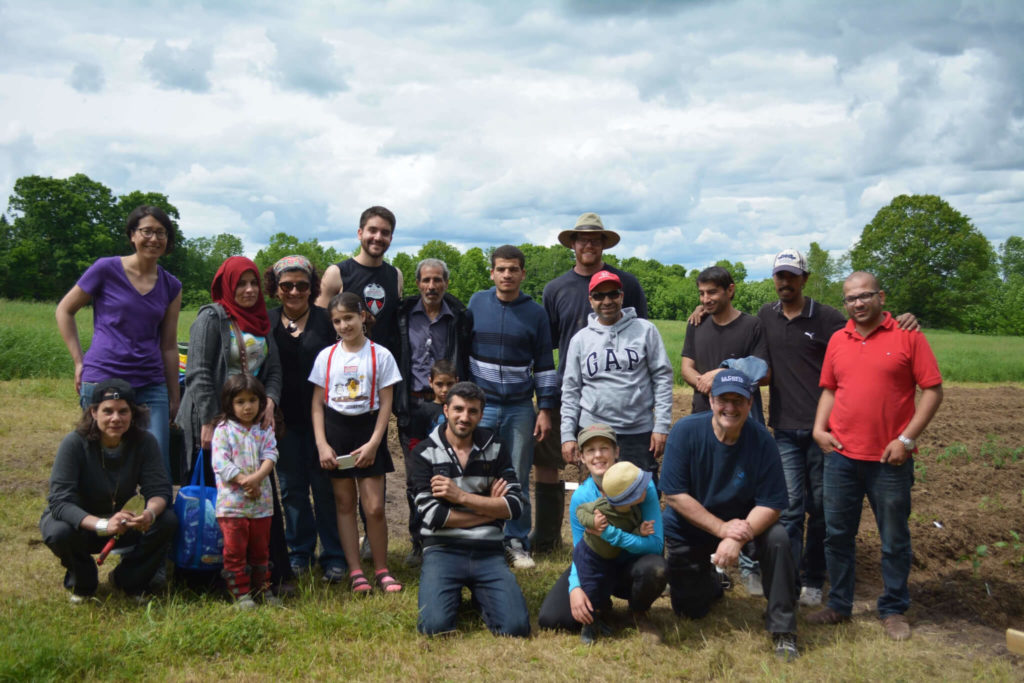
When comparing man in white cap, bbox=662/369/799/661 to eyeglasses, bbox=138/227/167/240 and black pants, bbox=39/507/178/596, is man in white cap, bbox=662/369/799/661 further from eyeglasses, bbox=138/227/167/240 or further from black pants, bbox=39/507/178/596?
eyeglasses, bbox=138/227/167/240

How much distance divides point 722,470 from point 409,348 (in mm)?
2316

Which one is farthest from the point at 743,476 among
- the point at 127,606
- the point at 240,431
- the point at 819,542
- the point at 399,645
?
the point at 127,606

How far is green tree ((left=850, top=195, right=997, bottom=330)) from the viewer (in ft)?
160

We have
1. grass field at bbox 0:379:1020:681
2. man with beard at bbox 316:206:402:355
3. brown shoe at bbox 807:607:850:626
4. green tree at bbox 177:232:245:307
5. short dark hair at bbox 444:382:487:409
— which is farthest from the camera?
green tree at bbox 177:232:245:307

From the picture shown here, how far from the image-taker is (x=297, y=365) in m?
5.04

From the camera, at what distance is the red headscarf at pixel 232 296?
15.2 feet

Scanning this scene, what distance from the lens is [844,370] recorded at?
176 inches

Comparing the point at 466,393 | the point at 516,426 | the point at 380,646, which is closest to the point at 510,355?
the point at 516,426

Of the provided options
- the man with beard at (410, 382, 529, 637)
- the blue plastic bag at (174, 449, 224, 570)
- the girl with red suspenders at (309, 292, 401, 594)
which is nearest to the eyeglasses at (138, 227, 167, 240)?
the girl with red suspenders at (309, 292, 401, 594)

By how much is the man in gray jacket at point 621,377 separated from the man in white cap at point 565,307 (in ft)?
1.36

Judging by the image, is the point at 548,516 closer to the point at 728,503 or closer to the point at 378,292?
the point at 728,503

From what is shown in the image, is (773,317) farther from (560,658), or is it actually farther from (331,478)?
(331,478)

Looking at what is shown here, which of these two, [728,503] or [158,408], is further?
[158,408]

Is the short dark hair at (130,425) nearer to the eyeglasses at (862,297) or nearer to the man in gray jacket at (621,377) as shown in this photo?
the man in gray jacket at (621,377)
